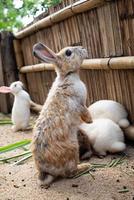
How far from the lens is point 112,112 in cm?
409

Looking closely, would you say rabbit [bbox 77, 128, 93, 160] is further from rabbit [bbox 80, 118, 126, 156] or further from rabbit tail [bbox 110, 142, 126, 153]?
rabbit tail [bbox 110, 142, 126, 153]

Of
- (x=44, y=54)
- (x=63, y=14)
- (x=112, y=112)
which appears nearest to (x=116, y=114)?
(x=112, y=112)

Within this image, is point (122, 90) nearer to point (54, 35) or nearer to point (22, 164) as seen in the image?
point (22, 164)

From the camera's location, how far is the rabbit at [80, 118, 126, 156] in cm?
381

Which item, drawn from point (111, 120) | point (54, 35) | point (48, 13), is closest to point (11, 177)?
point (111, 120)

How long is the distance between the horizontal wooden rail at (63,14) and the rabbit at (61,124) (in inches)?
33.3

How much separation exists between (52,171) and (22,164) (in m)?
0.78

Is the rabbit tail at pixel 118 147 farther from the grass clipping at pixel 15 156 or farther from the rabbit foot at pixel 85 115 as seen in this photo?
the grass clipping at pixel 15 156

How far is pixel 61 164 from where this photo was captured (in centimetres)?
331

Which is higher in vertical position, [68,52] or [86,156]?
[68,52]

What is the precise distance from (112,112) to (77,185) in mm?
1088

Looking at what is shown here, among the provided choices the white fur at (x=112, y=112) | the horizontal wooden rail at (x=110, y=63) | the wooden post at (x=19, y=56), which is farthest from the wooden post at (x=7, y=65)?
the white fur at (x=112, y=112)

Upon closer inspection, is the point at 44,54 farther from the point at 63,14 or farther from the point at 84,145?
the point at 63,14

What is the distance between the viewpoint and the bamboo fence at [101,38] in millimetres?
3892
